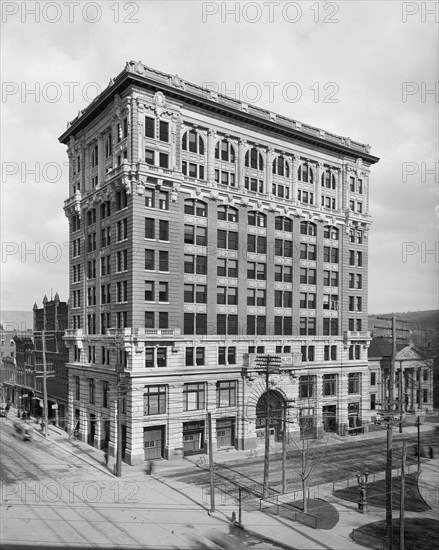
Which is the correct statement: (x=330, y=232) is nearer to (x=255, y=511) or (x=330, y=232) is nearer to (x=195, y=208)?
(x=195, y=208)

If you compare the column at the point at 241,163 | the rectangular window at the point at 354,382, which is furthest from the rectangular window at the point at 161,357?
the rectangular window at the point at 354,382

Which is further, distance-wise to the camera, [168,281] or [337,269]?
[337,269]

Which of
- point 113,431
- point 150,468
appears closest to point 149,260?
point 113,431

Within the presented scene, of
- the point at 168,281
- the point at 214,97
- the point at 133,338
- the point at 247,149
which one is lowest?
the point at 133,338

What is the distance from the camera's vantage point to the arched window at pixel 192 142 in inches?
1992

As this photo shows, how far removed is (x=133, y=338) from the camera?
4519 cm

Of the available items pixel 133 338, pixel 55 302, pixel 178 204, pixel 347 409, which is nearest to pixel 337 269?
pixel 347 409

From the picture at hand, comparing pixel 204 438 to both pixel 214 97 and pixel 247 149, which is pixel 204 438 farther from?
pixel 214 97

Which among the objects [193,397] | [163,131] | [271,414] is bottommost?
[271,414]

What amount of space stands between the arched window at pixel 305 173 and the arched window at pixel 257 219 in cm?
Result: 801

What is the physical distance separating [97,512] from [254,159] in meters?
39.4

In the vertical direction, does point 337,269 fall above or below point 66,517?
above

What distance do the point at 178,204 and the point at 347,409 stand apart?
111 ft

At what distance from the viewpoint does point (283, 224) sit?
57844mm
